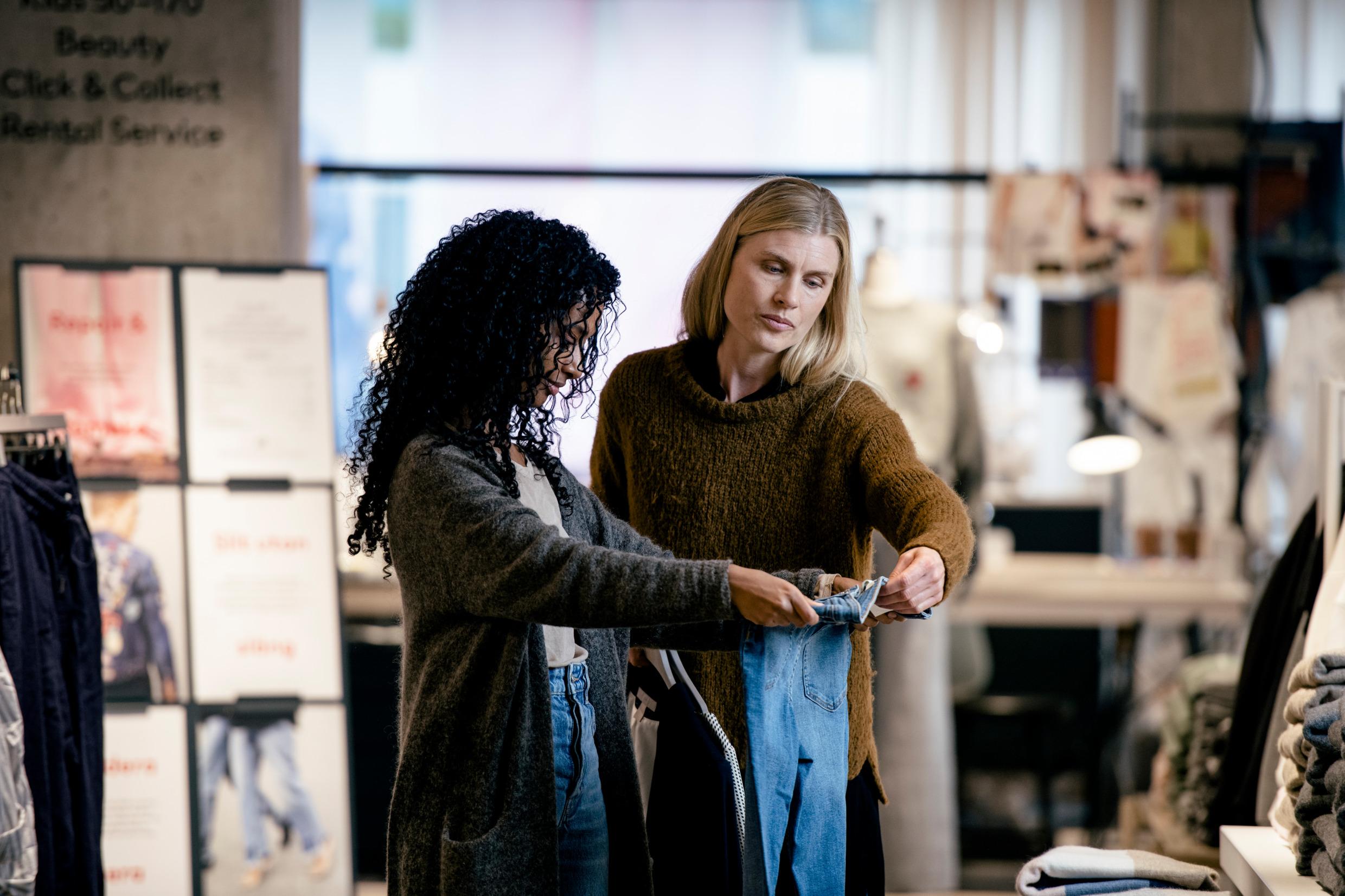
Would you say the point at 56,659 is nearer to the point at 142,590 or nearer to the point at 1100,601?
the point at 142,590

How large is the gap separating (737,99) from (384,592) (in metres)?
3.14

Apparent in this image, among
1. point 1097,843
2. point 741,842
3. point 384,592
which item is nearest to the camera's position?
point 741,842

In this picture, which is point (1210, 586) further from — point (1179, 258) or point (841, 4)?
point (841, 4)

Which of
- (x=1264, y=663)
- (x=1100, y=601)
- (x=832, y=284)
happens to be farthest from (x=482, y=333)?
(x=1100, y=601)

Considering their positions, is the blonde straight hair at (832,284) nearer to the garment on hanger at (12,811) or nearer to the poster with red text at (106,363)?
the garment on hanger at (12,811)

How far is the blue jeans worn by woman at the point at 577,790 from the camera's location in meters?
1.70

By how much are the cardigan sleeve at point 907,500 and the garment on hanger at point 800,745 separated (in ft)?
0.53

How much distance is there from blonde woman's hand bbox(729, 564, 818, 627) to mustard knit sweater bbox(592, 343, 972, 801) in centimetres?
32

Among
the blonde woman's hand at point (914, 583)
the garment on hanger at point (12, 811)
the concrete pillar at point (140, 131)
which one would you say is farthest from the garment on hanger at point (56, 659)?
the blonde woman's hand at point (914, 583)

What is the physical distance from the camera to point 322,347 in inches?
129

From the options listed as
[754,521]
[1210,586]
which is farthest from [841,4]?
[754,521]

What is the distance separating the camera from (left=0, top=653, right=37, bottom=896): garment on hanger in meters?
2.06

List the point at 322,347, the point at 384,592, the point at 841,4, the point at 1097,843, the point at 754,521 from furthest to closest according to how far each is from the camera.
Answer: the point at 841,4
the point at 384,592
the point at 1097,843
the point at 322,347
the point at 754,521

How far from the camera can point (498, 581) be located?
60.4 inches
